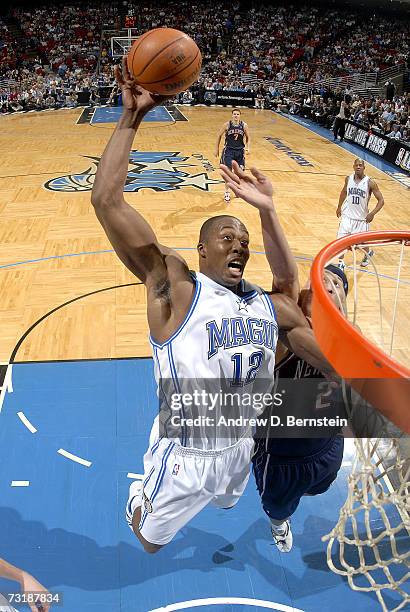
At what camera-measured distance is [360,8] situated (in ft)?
106

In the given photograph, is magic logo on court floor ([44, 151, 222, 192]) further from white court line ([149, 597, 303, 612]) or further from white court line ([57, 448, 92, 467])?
white court line ([149, 597, 303, 612])

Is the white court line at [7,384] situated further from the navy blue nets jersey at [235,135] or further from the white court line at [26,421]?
the navy blue nets jersey at [235,135]

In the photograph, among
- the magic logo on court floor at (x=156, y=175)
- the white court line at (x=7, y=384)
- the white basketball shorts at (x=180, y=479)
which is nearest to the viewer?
the white basketball shorts at (x=180, y=479)

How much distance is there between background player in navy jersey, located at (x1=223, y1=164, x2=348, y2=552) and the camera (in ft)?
9.54

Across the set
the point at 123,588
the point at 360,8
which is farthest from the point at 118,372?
the point at 360,8

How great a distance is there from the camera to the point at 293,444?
10.4ft

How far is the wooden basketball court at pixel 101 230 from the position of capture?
245 inches

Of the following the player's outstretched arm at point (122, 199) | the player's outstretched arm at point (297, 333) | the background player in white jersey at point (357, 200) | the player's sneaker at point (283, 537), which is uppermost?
the player's outstretched arm at point (122, 199)

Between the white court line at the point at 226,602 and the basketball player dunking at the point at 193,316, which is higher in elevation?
the basketball player dunking at the point at 193,316

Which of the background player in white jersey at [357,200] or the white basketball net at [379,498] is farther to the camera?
the background player in white jersey at [357,200]

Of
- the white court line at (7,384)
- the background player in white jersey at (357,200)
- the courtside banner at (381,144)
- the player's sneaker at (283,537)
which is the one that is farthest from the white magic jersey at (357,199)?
the courtside banner at (381,144)

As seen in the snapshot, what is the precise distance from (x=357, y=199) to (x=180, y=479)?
18.6ft

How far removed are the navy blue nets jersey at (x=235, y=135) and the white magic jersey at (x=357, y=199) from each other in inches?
136

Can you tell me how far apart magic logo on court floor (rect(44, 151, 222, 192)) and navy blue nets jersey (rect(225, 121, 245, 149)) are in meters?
1.32
